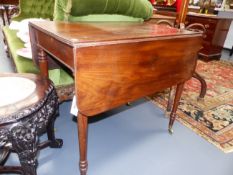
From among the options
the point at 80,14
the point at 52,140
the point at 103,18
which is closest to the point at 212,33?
the point at 103,18

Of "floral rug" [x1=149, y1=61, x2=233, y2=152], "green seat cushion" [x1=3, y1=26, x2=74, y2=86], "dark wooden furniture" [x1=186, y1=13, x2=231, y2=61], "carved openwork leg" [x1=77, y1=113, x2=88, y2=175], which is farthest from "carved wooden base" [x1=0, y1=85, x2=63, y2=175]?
"dark wooden furniture" [x1=186, y1=13, x2=231, y2=61]

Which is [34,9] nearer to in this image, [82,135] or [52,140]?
[52,140]

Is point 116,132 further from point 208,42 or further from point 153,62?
point 208,42

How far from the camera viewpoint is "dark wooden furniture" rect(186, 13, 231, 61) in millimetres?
3702

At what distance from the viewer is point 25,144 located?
3.04 ft

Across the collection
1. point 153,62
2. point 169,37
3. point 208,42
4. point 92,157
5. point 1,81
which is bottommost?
point 92,157

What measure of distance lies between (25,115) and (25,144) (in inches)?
6.1

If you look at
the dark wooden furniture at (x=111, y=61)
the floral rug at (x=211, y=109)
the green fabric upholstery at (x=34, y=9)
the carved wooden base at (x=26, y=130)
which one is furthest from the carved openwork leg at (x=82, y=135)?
the green fabric upholstery at (x=34, y=9)

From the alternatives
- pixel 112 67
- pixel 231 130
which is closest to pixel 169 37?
pixel 112 67

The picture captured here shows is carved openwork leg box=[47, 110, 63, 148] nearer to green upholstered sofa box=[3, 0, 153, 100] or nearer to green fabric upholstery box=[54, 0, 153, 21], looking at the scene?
green upholstered sofa box=[3, 0, 153, 100]

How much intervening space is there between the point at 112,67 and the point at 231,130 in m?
1.50

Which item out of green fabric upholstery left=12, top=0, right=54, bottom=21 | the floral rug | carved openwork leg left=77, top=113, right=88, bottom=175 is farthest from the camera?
green fabric upholstery left=12, top=0, right=54, bottom=21

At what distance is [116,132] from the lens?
1.70 m

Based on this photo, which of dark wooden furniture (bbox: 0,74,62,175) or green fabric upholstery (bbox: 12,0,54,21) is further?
green fabric upholstery (bbox: 12,0,54,21)
